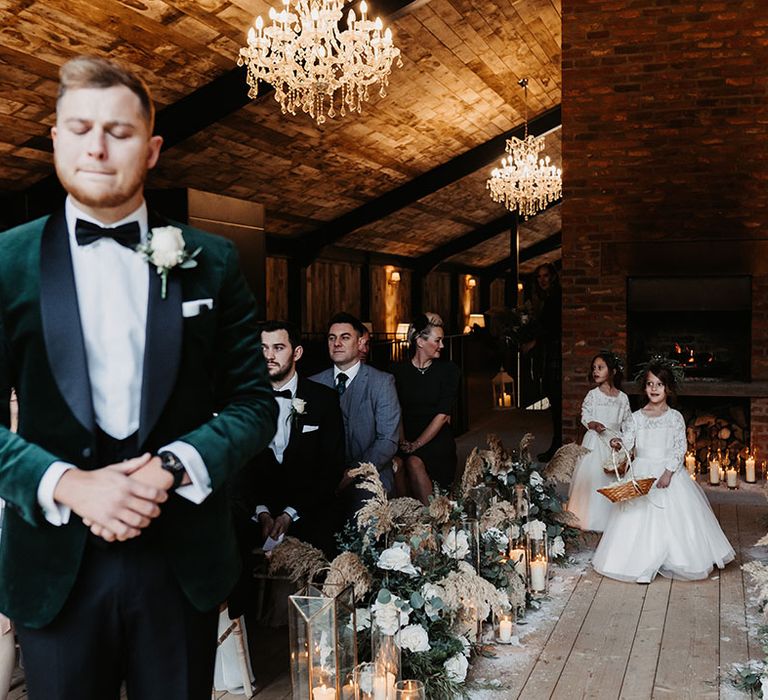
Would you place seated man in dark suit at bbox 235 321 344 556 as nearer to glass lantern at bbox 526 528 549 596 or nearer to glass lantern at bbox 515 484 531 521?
glass lantern at bbox 515 484 531 521

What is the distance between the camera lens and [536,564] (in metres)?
4.29

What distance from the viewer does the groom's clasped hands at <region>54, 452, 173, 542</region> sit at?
3.95 feet

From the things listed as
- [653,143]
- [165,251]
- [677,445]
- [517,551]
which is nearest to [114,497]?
[165,251]

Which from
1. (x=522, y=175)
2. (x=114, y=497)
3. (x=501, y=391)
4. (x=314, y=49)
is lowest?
(x=501, y=391)

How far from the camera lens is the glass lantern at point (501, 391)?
41.7ft

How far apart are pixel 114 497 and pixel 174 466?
0.10 metres

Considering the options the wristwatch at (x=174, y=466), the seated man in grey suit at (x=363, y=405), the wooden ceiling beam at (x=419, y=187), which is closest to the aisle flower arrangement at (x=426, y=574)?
the seated man in grey suit at (x=363, y=405)

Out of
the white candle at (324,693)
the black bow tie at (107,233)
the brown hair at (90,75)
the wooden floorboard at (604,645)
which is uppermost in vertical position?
the brown hair at (90,75)

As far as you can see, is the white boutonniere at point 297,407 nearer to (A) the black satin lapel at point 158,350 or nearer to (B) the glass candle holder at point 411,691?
(B) the glass candle holder at point 411,691

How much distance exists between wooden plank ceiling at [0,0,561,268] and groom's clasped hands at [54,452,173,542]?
17.4 ft

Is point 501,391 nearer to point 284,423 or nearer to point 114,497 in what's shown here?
point 284,423

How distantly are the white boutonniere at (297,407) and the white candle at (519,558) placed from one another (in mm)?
1226

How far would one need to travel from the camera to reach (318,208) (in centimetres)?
1209

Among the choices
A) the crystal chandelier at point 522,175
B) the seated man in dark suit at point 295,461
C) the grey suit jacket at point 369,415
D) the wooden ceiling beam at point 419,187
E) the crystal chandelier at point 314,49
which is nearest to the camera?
the seated man in dark suit at point 295,461
